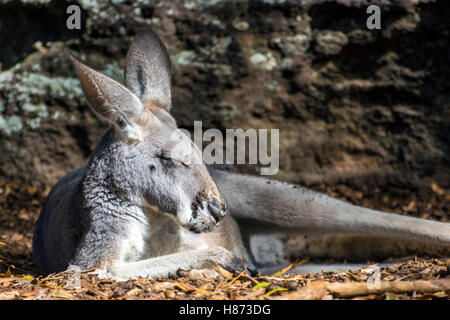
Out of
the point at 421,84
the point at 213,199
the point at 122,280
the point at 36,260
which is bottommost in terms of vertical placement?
the point at 36,260

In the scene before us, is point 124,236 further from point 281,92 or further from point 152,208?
point 281,92

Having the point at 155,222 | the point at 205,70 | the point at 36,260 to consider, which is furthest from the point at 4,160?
the point at 155,222

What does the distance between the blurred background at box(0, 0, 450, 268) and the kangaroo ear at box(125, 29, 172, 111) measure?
44.0 inches

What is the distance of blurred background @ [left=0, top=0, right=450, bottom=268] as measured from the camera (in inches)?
161

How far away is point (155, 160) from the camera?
2.62 metres

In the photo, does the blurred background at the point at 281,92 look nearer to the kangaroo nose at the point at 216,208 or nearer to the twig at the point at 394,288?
the kangaroo nose at the point at 216,208

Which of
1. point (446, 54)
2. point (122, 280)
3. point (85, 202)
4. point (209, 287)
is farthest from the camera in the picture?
point (446, 54)

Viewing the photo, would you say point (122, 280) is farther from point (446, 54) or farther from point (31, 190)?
point (446, 54)

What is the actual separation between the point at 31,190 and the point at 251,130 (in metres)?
1.96

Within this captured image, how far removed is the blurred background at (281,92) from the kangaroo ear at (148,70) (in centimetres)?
112

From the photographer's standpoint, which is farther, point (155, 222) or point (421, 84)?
point (421, 84)

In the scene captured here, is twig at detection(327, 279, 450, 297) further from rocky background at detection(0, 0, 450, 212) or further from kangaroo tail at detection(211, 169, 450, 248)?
rocky background at detection(0, 0, 450, 212)
